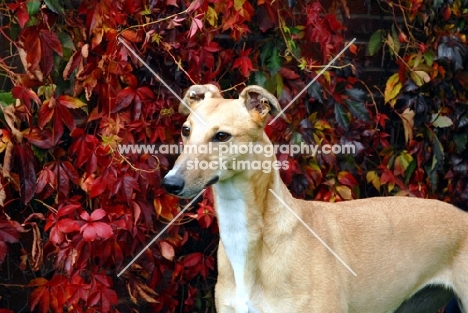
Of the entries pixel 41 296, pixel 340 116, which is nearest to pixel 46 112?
pixel 41 296

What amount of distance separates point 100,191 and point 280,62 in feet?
4.05

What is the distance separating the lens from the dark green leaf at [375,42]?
16.6ft

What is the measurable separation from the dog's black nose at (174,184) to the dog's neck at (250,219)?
38cm

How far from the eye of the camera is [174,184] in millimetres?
3322

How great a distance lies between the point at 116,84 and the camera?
4.22 meters

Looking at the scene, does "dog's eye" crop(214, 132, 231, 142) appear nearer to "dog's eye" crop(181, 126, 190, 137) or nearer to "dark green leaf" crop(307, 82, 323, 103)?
"dog's eye" crop(181, 126, 190, 137)

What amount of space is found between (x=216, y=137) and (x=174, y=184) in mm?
367

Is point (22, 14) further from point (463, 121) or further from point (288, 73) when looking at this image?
point (463, 121)

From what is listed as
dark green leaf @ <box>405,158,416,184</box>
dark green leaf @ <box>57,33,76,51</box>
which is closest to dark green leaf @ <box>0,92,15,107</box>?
dark green leaf @ <box>57,33,76,51</box>

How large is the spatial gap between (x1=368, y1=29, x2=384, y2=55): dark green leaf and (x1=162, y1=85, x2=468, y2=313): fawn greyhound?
1255 mm

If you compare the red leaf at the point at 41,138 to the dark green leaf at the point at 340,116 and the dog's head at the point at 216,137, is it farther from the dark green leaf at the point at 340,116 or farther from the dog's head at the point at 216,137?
the dark green leaf at the point at 340,116

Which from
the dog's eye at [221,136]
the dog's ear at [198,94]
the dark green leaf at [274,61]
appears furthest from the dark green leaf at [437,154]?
the dog's eye at [221,136]

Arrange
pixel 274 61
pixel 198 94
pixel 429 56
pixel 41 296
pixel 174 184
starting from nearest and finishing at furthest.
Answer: pixel 174 184 → pixel 198 94 → pixel 41 296 → pixel 274 61 → pixel 429 56

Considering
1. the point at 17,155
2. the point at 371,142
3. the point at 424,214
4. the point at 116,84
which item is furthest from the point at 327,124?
the point at 17,155
